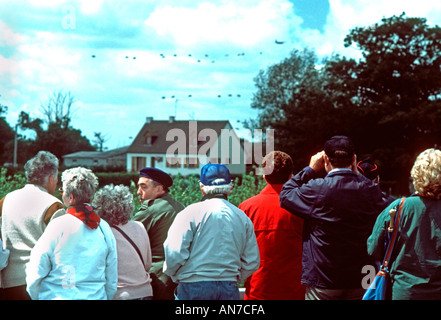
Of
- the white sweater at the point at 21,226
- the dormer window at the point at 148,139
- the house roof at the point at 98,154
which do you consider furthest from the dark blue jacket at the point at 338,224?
the house roof at the point at 98,154

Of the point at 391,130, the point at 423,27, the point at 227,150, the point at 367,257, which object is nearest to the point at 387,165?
the point at 391,130

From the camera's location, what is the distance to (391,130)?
120 ft

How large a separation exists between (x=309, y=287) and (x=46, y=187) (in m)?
2.05

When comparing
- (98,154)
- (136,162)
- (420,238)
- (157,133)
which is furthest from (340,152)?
(98,154)

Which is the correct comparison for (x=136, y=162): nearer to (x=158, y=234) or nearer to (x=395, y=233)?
(x=158, y=234)

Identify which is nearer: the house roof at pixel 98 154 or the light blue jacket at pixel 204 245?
the light blue jacket at pixel 204 245

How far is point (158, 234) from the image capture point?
429cm

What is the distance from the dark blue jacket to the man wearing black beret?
3.45ft

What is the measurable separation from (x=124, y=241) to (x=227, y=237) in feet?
2.46

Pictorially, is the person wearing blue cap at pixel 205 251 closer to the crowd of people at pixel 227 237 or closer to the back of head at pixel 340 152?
the crowd of people at pixel 227 237

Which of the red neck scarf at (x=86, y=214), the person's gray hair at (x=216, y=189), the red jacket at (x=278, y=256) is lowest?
the red jacket at (x=278, y=256)

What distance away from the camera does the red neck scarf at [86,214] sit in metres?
3.41

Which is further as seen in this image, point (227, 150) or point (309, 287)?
point (227, 150)
